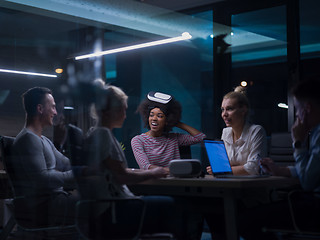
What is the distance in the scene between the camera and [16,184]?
304 centimetres

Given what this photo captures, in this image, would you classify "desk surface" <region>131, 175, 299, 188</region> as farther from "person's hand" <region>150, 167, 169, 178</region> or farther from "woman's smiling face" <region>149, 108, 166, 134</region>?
"woman's smiling face" <region>149, 108, 166, 134</region>

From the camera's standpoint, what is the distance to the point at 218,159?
9.62 feet

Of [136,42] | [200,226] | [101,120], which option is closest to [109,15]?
[136,42]

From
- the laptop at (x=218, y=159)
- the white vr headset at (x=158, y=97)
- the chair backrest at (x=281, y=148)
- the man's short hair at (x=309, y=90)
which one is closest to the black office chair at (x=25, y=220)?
the laptop at (x=218, y=159)

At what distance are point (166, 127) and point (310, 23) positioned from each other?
2.29 metres

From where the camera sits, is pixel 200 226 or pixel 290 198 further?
pixel 200 226

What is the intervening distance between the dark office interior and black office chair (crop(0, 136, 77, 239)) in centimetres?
26

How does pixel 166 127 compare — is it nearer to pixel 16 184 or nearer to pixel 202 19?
pixel 16 184

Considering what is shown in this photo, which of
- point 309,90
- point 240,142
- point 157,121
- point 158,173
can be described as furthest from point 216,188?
point 157,121

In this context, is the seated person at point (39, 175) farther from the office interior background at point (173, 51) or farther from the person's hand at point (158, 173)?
the person's hand at point (158, 173)

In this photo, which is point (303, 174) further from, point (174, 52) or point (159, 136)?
point (174, 52)

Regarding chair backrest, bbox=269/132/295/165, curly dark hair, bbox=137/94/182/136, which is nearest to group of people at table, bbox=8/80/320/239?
curly dark hair, bbox=137/94/182/136

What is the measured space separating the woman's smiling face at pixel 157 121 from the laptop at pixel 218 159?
2.53 ft

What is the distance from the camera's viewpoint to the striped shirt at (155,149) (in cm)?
361
